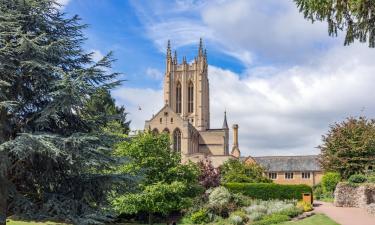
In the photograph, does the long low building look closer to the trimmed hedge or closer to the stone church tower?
the stone church tower

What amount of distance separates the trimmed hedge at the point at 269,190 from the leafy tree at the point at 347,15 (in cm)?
2779

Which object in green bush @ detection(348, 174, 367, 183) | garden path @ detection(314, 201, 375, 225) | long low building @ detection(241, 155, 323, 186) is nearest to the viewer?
garden path @ detection(314, 201, 375, 225)

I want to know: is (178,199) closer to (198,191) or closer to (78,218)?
(198,191)

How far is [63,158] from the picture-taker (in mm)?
11695

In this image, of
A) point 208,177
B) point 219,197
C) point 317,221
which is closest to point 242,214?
point 219,197

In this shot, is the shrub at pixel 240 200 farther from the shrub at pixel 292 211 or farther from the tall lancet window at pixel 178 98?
the tall lancet window at pixel 178 98

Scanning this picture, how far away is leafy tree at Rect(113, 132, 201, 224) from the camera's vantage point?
30.6m

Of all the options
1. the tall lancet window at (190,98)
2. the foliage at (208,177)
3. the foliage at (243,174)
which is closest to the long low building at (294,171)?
the foliage at (243,174)

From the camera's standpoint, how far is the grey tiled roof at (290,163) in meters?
70.7

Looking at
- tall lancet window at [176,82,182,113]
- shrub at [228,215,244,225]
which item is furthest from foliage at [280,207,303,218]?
tall lancet window at [176,82,182,113]

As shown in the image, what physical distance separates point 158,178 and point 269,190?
10269 mm

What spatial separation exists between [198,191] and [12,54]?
24117 mm

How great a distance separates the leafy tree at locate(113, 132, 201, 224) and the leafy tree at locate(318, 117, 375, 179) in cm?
1022

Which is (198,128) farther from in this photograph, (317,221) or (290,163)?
(317,221)
